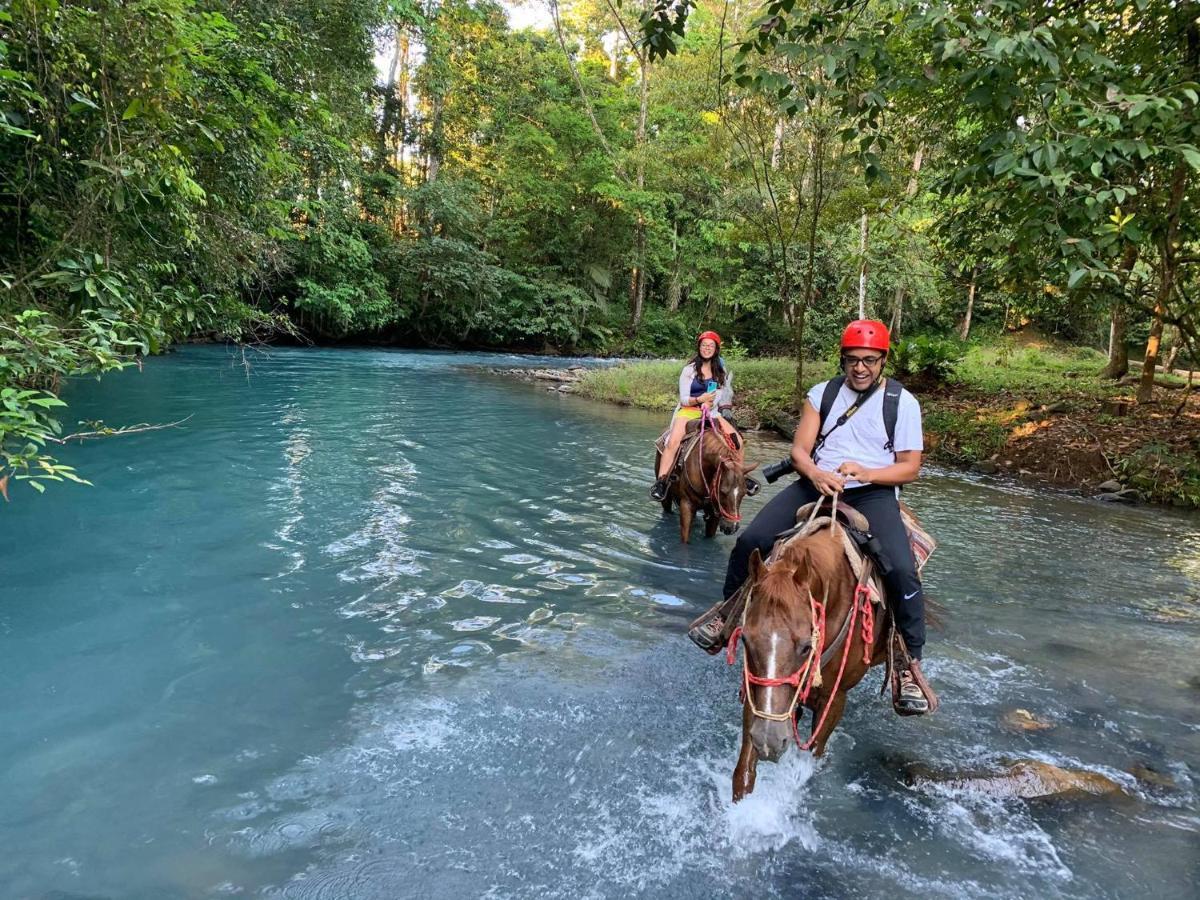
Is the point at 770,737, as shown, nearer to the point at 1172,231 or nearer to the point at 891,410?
the point at 891,410

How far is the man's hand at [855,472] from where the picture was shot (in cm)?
427

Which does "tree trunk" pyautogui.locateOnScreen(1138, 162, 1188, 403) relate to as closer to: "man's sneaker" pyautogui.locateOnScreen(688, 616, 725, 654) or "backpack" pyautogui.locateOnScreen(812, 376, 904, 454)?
"backpack" pyautogui.locateOnScreen(812, 376, 904, 454)

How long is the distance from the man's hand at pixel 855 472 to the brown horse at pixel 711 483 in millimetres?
3649

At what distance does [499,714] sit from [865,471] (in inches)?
115

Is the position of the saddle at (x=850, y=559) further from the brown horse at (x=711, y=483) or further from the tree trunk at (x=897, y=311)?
the tree trunk at (x=897, y=311)

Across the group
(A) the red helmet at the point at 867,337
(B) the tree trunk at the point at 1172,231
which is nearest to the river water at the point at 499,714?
(A) the red helmet at the point at 867,337

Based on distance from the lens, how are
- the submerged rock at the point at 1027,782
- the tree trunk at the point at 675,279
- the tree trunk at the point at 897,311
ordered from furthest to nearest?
1. the tree trunk at the point at 675,279
2. the tree trunk at the point at 897,311
3. the submerged rock at the point at 1027,782

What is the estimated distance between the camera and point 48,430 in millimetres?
4434

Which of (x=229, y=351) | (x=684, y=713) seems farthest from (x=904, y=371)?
(x=229, y=351)

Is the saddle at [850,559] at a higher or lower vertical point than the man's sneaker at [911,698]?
higher

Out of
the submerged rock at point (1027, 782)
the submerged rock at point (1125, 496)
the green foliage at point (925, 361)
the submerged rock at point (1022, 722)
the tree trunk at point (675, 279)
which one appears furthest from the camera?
the tree trunk at point (675, 279)

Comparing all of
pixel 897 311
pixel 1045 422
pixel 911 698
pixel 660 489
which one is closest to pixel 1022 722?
pixel 911 698

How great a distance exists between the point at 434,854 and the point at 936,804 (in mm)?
2820

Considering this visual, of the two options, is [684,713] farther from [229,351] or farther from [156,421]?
[229,351]
